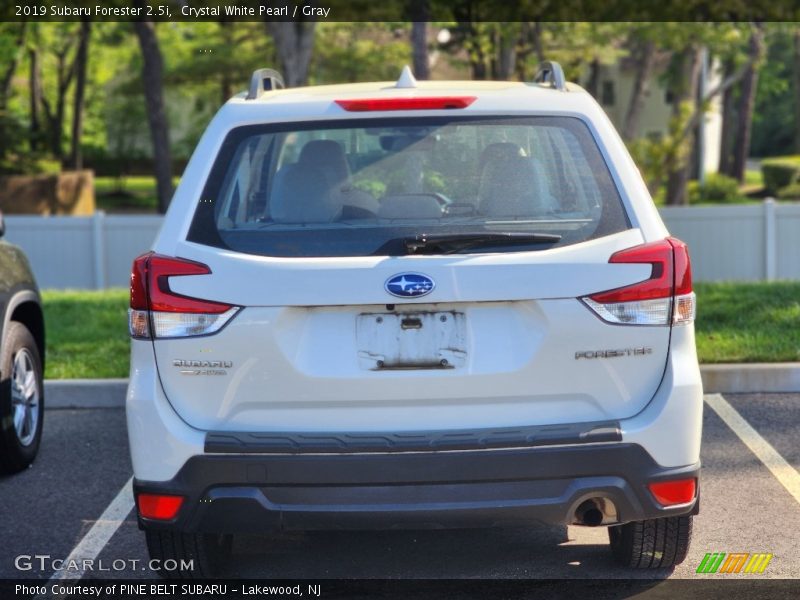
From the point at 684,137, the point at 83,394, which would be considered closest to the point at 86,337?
the point at 83,394

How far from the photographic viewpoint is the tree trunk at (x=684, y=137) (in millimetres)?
21000

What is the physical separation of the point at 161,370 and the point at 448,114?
4.21 ft

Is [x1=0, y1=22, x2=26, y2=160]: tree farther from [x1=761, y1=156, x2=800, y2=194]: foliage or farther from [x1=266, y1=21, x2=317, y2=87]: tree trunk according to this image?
[x1=761, y1=156, x2=800, y2=194]: foliage

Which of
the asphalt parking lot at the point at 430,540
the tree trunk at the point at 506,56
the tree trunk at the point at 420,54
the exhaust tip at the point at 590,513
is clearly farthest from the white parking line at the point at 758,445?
the tree trunk at the point at 506,56

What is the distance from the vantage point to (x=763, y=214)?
17.7 meters

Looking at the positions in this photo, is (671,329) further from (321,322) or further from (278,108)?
(278,108)

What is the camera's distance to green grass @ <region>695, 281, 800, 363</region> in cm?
805

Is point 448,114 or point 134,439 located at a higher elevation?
point 448,114

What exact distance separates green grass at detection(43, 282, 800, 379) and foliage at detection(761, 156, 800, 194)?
27.4 meters

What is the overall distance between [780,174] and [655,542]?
3598 cm

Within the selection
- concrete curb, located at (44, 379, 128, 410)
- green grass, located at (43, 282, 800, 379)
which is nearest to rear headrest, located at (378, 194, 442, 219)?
concrete curb, located at (44, 379, 128, 410)

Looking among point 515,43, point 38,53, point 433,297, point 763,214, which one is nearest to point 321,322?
point 433,297

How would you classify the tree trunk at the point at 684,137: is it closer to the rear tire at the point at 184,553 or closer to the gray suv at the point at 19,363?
the gray suv at the point at 19,363

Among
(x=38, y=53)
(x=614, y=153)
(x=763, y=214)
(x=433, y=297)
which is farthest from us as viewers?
(x=38, y=53)
